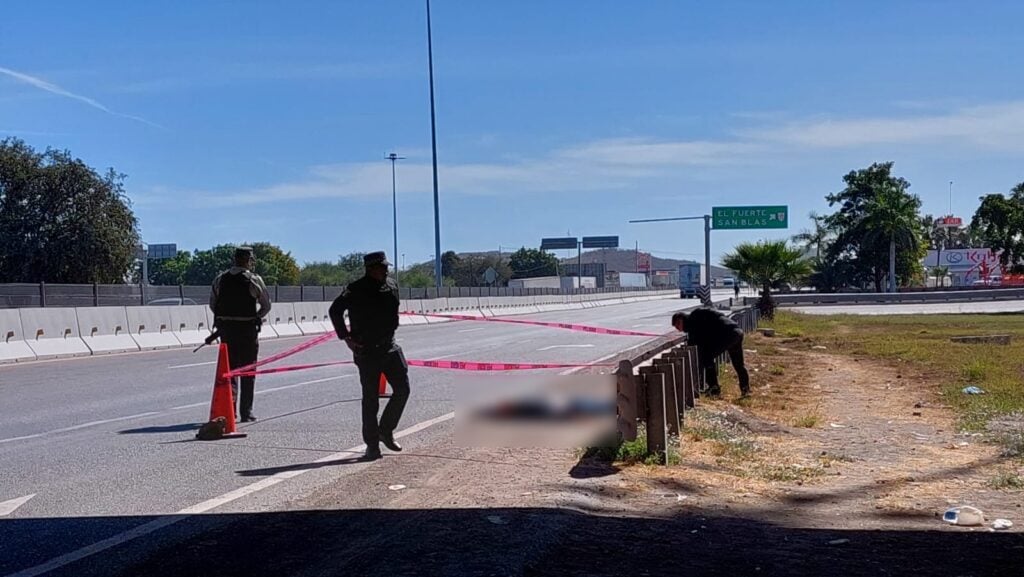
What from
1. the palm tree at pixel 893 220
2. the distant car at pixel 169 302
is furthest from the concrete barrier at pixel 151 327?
the palm tree at pixel 893 220

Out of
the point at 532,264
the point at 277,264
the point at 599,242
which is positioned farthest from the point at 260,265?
the point at 532,264

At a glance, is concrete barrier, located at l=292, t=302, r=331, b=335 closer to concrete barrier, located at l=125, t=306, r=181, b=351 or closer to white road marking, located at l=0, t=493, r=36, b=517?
concrete barrier, located at l=125, t=306, r=181, b=351

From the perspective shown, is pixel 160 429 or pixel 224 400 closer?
pixel 224 400

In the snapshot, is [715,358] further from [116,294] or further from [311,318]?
[116,294]

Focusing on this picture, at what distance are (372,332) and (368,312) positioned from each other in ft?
0.58

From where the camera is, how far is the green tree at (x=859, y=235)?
311ft

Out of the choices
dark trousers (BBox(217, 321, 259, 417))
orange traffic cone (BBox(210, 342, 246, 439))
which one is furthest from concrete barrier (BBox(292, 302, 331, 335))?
orange traffic cone (BBox(210, 342, 246, 439))

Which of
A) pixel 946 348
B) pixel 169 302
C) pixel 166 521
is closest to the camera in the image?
pixel 166 521

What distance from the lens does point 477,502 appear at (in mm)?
7887

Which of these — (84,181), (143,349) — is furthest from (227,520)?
(84,181)

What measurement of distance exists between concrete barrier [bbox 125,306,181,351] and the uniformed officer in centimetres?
1577

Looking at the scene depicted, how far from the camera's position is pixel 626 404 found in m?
9.71

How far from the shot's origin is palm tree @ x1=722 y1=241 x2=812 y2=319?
4288cm

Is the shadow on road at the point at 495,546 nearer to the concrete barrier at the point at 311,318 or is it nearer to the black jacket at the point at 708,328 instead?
the black jacket at the point at 708,328
